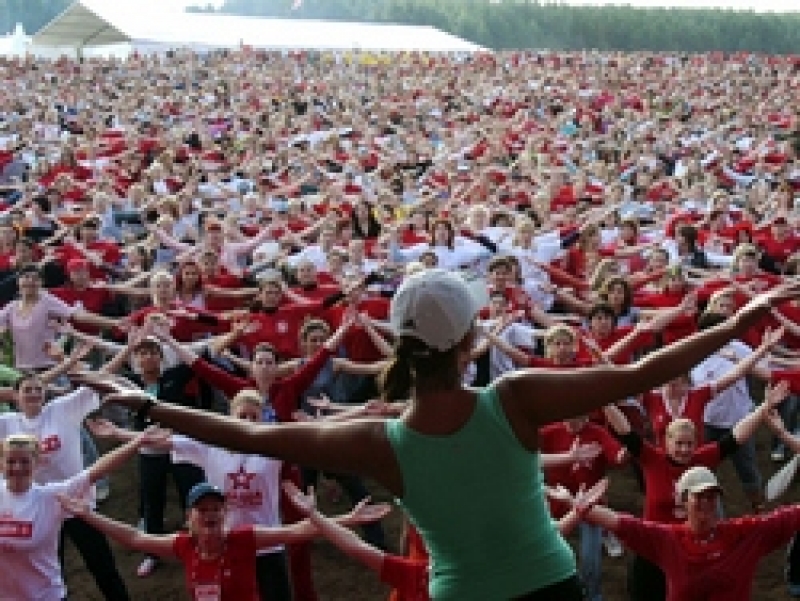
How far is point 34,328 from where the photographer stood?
24.2 feet

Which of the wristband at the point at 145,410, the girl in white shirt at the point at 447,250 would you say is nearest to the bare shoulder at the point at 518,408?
the wristband at the point at 145,410

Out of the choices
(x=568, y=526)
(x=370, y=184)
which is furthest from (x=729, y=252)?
(x=568, y=526)

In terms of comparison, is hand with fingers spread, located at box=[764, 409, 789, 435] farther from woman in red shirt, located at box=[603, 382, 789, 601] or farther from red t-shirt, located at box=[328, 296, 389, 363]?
red t-shirt, located at box=[328, 296, 389, 363]

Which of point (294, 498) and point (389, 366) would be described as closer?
point (389, 366)

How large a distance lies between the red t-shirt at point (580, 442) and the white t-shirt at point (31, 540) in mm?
2199

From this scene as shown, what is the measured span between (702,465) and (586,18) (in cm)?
7097

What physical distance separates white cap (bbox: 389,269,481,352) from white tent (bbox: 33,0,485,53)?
35596 millimetres

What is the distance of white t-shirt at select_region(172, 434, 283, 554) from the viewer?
16.7ft

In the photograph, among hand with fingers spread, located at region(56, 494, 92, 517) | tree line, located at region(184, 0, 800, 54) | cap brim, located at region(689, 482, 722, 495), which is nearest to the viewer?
cap brim, located at region(689, 482, 722, 495)

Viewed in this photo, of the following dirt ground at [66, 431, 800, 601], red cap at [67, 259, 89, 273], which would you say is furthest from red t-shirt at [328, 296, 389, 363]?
red cap at [67, 259, 89, 273]

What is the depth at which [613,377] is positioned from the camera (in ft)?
6.59

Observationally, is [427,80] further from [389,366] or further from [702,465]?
[389,366]

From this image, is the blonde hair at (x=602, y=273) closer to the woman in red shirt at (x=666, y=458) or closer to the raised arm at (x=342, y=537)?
the woman in red shirt at (x=666, y=458)

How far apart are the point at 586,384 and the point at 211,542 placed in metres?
2.75
